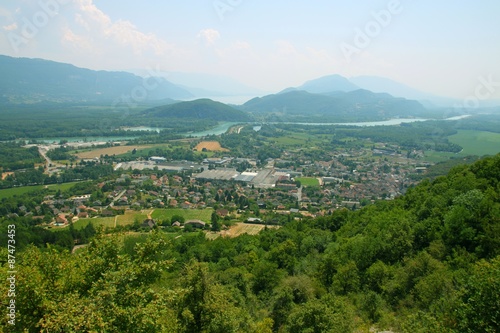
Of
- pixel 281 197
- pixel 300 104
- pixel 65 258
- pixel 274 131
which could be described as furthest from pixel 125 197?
pixel 300 104

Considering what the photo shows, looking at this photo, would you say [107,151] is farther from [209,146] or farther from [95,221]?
[95,221]

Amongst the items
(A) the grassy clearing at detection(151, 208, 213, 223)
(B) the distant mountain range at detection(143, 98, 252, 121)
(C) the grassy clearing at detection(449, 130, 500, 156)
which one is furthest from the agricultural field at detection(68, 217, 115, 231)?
(B) the distant mountain range at detection(143, 98, 252, 121)

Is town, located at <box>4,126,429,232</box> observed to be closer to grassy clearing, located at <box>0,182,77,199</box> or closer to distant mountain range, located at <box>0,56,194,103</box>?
grassy clearing, located at <box>0,182,77,199</box>

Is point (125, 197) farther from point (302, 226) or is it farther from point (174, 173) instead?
point (302, 226)

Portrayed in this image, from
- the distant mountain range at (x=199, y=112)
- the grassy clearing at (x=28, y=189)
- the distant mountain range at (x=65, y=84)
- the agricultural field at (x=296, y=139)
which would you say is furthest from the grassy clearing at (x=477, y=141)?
the distant mountain range at (x=65, y=84)

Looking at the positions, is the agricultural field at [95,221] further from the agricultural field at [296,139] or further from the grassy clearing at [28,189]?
the agricultural field at [296,139]

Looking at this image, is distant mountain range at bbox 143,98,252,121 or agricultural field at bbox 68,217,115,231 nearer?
agricultural field at bbox 68,217,115,231
